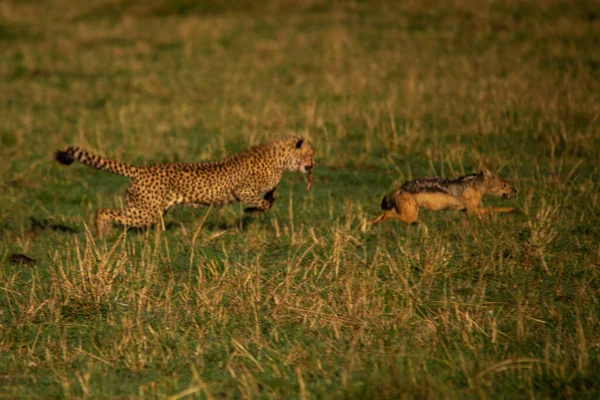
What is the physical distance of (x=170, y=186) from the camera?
7.71 m

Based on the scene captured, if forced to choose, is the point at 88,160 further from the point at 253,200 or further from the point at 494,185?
the point at 494,185

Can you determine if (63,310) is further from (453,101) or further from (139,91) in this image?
(139,91)

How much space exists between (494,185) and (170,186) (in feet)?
7.94

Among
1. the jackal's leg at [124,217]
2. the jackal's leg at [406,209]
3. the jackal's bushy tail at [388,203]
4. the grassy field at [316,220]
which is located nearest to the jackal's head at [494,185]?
the grassy field at [316,220]

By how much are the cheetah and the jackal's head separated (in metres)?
1.68

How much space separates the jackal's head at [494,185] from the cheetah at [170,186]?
1.68m

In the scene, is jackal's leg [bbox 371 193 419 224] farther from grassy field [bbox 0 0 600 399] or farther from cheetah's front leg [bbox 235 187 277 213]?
cheetah's front leg [bbox 235 187 277 213]

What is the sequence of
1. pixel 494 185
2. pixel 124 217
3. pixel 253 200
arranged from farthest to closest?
pixel 253 200, pixel 494 185, pixel 124 217

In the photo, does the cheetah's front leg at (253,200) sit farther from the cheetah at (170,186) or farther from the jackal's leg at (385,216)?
the jackal's leg at (385,216)

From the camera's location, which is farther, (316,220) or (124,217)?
(316,220)

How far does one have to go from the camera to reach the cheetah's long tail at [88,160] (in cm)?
763

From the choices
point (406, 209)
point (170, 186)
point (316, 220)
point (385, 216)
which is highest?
point (170, 186)

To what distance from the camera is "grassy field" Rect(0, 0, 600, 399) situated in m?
4.95

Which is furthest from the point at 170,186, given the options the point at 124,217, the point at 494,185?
the point at 494,185
